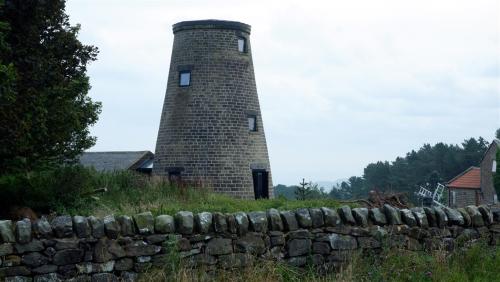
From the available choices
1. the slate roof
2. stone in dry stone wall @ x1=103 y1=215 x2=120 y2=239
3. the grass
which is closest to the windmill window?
the grass

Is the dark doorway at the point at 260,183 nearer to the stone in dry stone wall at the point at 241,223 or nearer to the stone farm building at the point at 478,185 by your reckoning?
the stone in dry stone wall at the point at 241,223

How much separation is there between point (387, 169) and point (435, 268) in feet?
270

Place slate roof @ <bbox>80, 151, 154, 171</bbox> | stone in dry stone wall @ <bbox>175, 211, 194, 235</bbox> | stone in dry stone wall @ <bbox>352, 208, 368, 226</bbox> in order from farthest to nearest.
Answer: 1. slate roof @ <bbox>80, 151, 154, 171</bbox>
2. stone in dry stone wall @ <bbox>352, 208, 368, 226</bbox>
3. stone in dry stone wall @ <bbox>175, 211, 194, 235</bbox>

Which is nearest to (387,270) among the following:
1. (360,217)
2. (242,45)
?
(360,217)

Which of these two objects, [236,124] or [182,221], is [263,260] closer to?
[182,221]

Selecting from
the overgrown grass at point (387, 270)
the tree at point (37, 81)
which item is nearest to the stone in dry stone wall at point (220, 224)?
the overgrown grass at point (387, 270)

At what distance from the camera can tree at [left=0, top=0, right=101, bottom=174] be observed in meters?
13.3

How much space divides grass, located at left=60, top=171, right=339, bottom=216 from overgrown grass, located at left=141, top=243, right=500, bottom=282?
614cm

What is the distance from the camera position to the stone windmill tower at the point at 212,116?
86.0 feet

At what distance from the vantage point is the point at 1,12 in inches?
566

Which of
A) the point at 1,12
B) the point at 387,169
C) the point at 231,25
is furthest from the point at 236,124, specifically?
the point at 387,169

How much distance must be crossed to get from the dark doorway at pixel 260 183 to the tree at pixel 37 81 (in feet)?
37.4

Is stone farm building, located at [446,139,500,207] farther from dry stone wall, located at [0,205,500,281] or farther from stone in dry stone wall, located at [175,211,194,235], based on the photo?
stone in dry stone wall, located at [175,211,194,235]

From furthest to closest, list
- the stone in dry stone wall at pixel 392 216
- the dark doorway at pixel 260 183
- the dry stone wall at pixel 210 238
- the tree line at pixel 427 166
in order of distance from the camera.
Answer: the tree line at pixel 427 166 < the dark doorway at pixel 260 183 < the stone in dry stone wall at pixel 392 216 < the dry stone wall at pixel 210 238
